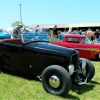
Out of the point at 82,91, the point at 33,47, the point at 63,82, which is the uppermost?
the point at 33,47

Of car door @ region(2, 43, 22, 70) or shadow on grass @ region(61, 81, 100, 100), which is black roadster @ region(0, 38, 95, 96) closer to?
car door @ region(2, 43, 22, 70)

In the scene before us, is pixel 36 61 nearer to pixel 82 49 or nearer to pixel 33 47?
pixel 33 47

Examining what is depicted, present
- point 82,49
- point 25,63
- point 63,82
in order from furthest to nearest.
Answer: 1. point 82,49
2. point 25,63
3. point 63,82

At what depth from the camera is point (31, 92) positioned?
4.83 metres

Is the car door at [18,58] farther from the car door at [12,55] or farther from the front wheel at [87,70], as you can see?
the front wheel at [87,70]

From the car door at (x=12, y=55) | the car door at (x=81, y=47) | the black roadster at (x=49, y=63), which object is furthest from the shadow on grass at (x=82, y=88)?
the car door at (x=81, y=47)

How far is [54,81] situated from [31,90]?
0.69 meters

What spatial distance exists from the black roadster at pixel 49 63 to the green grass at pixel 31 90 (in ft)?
0.65

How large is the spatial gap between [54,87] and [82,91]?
31.9 inches

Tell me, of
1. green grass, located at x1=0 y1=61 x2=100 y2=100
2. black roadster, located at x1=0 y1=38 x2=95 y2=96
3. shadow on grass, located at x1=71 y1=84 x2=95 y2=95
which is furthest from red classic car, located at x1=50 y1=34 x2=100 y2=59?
shadow on grass, located at x1=71 y1=84 x2=95 y2=95

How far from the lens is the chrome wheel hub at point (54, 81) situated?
458 cm

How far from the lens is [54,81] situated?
15.2 feet

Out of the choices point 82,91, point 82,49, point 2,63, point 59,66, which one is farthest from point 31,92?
point 82,49

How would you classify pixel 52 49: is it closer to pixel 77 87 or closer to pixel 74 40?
pixel 77 87
